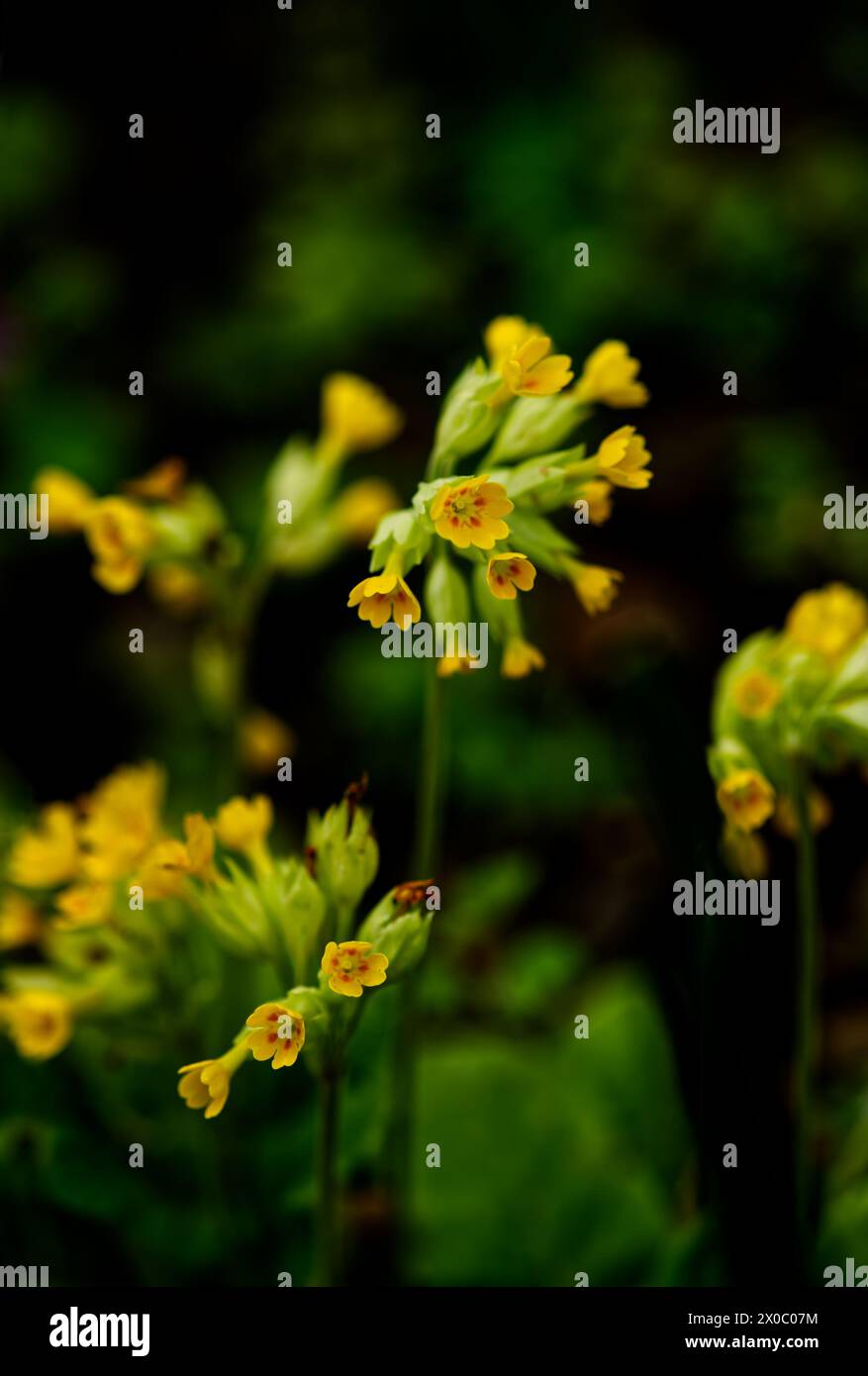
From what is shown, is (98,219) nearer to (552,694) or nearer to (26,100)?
(26,100)

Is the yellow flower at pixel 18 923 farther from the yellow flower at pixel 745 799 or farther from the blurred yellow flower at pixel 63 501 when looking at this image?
the yellow flower at pixel 745 799

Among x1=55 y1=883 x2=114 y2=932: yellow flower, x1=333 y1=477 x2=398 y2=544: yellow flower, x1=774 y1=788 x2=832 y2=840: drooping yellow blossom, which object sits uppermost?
x1=333 y1=477 x2=398 y2=544: yellow flower

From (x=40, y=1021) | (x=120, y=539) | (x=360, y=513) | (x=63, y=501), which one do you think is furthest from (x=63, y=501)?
(x=40, y=1021)

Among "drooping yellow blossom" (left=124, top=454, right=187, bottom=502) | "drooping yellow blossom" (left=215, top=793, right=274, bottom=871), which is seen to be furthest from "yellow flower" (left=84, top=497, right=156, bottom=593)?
"drooping yellow blossom" (left=215, top=793, right=274, bottom=871)

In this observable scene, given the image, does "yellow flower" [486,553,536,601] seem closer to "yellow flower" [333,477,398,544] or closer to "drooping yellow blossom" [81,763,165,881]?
"drooping yellow blossom" [81,763,165,881]

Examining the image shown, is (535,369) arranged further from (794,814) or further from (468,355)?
(468,355)

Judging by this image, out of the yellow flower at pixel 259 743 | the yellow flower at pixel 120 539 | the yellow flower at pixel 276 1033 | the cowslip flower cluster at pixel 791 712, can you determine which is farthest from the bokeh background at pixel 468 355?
the yellow flower at pixel 276 1033
